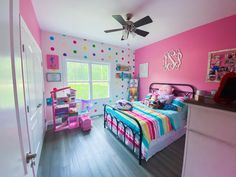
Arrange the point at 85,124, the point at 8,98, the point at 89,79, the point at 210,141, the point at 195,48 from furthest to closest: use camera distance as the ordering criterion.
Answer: the point at 89,79 → the point at 85,124 → the point at 195,48 → the point at 210,141 → the point at 8,98

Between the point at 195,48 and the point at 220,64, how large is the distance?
2.27 ft

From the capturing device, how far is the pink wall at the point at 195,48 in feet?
7.50

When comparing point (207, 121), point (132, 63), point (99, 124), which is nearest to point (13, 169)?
point (207, 121)

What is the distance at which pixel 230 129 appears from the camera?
0.83 metres

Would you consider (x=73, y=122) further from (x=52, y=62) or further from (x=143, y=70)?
(x=143, y=70)

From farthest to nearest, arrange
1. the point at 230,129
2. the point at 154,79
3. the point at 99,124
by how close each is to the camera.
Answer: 1. the point at 154,79
2. the point at 99,124
3. the point at 230,129

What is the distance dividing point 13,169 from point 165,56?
12.7 feet

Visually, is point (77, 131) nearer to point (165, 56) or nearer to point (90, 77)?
point (90, 77)

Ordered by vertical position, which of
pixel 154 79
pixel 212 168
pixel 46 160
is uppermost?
pixel 154 79

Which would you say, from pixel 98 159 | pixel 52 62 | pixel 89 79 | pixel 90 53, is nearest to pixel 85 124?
pixel 98 159

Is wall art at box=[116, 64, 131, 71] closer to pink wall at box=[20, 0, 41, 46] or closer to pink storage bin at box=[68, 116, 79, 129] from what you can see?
pink storage bin at box=[68, 116, 79, 129]

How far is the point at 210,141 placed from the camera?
0.96m

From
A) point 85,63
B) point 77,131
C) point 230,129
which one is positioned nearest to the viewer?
point 230,129

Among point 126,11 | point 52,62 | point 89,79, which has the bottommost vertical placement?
point 89,79
